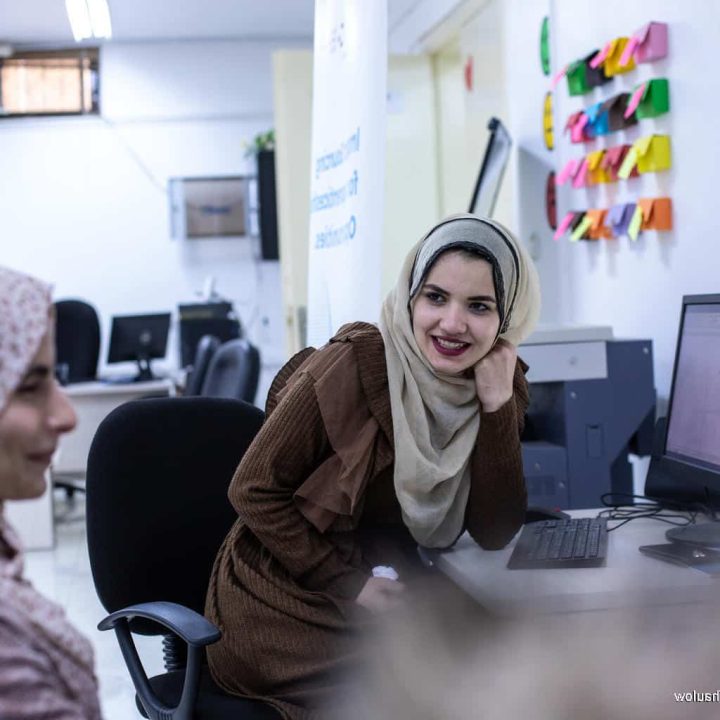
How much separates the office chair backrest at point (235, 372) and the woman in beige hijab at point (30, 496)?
9.89 ft

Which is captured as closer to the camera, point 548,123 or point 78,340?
point 548,123

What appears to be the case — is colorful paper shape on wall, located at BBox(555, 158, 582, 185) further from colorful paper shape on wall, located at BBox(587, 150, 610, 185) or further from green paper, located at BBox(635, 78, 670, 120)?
green paper, located at BBox(635, 78, 670, 120)

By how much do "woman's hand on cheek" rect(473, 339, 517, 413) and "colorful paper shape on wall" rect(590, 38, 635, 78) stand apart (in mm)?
1565

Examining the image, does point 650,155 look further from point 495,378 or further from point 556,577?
point 556,577

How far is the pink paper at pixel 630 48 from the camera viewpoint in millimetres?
3350

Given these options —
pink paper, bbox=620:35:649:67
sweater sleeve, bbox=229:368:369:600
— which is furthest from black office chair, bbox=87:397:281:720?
pink paper, bbox=620:35:649:67

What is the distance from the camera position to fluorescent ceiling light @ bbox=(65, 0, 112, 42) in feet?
12.6

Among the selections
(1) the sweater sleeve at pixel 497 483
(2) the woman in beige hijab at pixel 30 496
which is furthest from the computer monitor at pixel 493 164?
(2) the woman in beige hijab at pixel 30 496

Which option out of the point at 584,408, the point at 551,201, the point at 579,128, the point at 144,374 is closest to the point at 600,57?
the point at 579,128

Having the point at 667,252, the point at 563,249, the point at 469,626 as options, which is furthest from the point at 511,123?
the point at 469,626

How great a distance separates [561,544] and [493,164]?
2201mm

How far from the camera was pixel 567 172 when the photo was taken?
412 centimetres

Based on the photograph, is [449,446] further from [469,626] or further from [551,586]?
[469,626]

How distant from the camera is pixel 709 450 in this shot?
83.1 inches
